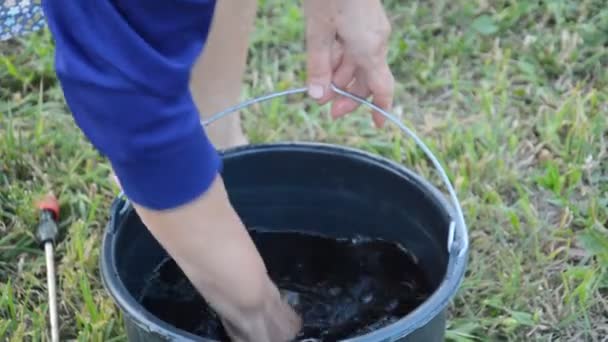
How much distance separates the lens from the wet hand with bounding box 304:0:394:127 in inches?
46.5

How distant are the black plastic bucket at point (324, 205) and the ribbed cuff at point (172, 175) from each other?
0.16m

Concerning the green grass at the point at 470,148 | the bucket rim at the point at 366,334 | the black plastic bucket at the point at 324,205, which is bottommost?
the green grass at the point at 470,148

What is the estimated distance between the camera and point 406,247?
4.33 ft

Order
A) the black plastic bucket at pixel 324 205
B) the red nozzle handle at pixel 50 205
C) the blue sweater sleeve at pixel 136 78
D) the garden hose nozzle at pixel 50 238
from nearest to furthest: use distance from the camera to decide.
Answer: the blue sweater sleeve at pixel 136 78 → the black plastic bucket at pixel 324 205 → the garden hose nozzle at pixel 50 238 → the red nozzle handle at pixel 50 205

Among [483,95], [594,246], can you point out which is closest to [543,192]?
[594,246]

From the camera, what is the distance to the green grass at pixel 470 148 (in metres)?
1.39

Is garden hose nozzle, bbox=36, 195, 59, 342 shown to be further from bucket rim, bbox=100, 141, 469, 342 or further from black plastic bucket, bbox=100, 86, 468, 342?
bucket rim, bbox=100, 141, 469, 342

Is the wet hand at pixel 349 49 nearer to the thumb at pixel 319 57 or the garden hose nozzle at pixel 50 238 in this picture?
the thumb at pixel 319 57

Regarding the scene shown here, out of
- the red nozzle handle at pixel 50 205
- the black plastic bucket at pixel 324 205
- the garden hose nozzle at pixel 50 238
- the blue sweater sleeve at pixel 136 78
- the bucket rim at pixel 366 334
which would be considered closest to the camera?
the blue sweater sleeve at pixel 136 78

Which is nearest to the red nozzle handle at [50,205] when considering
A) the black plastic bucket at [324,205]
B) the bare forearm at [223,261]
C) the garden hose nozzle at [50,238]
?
the garden hose nozzle at [50,238]

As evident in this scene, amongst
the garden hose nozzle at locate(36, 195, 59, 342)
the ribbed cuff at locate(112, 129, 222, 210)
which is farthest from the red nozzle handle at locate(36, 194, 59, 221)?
the ribbed cuff at locate(112, 129, 222, 210)

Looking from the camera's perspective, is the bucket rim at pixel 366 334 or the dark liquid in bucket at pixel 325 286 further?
the dark liquid in bucket at pixel 325 286

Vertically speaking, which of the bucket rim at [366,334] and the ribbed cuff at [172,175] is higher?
the ribbed cuff at [172,175]

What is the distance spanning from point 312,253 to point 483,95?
0.60 m
